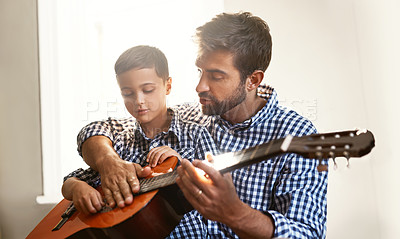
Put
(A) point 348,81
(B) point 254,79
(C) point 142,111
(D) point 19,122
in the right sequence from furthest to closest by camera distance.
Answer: (D) point 19,122, (A) point 348,81, (C) point 142,111, (B) point 254,79

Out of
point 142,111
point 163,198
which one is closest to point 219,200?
point 163,198

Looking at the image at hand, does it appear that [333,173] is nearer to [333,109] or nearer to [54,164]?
[333,109]

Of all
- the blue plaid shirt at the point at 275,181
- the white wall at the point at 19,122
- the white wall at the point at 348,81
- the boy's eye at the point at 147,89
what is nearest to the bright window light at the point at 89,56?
the white wall at the point at 19,122

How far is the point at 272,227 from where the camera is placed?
0.87 meters

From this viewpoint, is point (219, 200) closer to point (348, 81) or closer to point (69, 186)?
point (69, 186)

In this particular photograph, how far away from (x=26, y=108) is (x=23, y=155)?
22cm

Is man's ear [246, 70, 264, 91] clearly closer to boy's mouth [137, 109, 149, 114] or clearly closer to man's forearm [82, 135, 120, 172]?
boy's mouth [137, 109, 149, 114]

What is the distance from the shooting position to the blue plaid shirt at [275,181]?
36.9 inches

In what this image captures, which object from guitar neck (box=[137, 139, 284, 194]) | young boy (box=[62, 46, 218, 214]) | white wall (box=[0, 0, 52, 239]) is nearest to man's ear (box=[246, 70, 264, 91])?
young boy (box=[62, 46, 218, 214])

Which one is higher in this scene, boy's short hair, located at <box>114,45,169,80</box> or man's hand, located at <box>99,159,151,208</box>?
boy's short hair, located at <box>114,45,169,80</box>

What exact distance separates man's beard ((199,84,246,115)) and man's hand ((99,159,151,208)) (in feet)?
→ 0.80

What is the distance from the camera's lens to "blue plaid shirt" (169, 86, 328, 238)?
94cm

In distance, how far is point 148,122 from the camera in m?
1.30

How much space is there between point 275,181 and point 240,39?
0.41 meters
